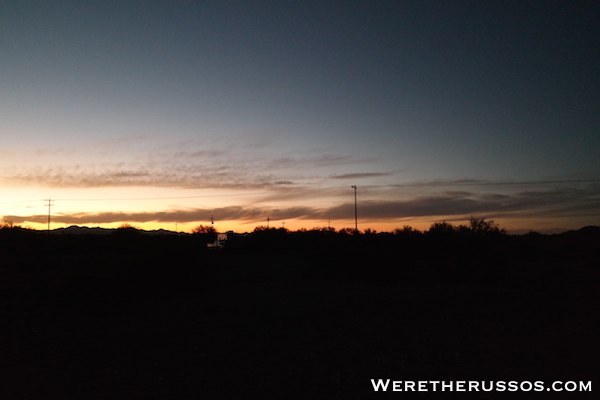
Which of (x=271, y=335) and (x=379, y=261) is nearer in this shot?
(x=271, y=335)

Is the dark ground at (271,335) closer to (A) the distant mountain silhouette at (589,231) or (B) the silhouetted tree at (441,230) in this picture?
(B) the silhouetted tree at (441,230)

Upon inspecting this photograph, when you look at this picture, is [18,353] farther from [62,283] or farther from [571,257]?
[571,257]

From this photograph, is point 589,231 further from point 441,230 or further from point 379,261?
point 379,261

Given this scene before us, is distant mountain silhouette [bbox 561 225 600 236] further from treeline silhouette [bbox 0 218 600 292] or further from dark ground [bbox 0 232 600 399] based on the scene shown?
dark ground [bbox 0 232 600 399]

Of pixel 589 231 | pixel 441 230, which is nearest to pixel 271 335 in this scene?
pixel 441 230

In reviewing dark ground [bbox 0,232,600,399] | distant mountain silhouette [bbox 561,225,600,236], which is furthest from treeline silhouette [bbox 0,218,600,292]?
distant mountain silhouette [bbox 561,225,600,236]

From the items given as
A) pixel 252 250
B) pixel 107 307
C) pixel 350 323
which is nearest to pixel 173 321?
pixel 107 307

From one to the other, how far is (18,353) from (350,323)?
7.22 metres

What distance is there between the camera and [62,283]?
14.1m

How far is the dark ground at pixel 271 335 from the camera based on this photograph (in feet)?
22.6

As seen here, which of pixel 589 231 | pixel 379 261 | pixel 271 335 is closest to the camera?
pixel 271 335

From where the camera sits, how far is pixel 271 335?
9.89m

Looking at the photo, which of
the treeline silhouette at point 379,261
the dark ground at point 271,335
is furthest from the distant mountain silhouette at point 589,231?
the dark ground at point 271,335

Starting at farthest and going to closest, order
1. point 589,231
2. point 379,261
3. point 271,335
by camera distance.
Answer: point 589,231 < point 379,261 < point 271,335
